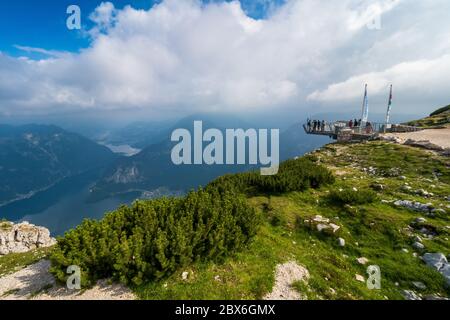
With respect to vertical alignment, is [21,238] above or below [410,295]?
below

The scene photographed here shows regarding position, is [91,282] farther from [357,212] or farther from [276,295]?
[357,212]

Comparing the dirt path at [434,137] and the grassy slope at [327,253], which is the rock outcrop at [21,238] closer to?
the grassy slope at [327,253]

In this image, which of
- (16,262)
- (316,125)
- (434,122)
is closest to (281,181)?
(16,262)

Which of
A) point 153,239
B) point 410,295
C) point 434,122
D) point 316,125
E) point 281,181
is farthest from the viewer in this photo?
point 434,122

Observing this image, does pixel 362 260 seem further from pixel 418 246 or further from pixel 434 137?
pixel 434 137

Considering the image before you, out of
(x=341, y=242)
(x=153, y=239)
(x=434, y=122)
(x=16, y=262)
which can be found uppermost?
(x=434, y=122)

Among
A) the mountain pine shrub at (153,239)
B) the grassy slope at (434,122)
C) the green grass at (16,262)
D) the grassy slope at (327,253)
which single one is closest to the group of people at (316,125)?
the grassy slope at (434,122)
